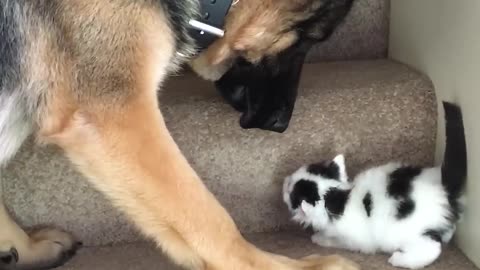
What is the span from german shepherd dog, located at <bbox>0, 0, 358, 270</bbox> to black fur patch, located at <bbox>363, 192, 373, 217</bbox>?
8.7 inches

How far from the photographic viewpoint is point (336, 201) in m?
1.78

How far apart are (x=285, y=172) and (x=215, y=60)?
304 mm

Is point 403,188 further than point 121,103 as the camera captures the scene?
Yes

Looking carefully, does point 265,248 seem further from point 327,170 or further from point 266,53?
point 266,53

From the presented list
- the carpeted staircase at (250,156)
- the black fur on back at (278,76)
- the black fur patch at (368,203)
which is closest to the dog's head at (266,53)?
the black fur on back at (278,76)

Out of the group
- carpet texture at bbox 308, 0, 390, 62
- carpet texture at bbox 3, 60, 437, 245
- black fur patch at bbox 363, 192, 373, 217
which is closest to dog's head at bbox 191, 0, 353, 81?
carpet texture at bbox 3, 60, 437, 245

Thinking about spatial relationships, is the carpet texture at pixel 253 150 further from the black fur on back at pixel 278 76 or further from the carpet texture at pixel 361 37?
the carpet texture at pixel 361 37

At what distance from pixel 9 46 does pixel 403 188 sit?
2.48ft

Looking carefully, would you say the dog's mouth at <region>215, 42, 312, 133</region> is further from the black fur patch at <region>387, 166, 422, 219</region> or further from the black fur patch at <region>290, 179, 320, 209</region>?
the black fur patch at <region>387, 166, 422, 219</region>

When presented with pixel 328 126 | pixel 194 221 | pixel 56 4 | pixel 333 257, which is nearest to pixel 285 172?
pixel 328 126

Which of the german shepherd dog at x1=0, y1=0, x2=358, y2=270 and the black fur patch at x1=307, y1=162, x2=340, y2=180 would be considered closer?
the german shepherd dog at x1=0, y1=0, x2=358, y2=270

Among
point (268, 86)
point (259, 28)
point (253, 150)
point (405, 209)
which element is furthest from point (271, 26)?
point (405, 209)

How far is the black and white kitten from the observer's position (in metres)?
1.72

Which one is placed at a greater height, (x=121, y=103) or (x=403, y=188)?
(x=121, y=103)
